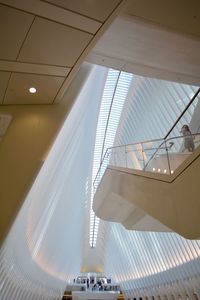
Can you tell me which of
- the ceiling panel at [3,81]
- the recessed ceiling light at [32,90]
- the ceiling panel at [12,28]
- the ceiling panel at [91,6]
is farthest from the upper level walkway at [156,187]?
the ceiling panel at [3,81]

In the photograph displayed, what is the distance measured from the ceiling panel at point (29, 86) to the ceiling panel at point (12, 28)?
24.8 inches

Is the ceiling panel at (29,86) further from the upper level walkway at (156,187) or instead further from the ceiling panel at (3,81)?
the upper level walkway at (156,187)

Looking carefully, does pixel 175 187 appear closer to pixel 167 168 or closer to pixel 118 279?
pixel 167 168

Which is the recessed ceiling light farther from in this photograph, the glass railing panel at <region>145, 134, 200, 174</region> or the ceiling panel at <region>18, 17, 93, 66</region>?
the glass railing panel at <region>145, 134, 200, 174</region>

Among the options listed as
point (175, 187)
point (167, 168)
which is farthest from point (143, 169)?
point (175, 187)

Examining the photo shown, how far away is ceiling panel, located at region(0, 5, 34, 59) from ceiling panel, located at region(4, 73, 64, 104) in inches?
24.8

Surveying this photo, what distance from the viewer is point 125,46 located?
6445mm

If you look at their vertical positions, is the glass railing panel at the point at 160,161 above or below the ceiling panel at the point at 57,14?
below

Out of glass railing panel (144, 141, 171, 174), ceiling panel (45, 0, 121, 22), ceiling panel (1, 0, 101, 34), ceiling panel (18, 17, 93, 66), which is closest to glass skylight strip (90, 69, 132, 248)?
glass railing panel (144, 141, 171, 174)

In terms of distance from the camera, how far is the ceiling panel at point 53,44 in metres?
3.70

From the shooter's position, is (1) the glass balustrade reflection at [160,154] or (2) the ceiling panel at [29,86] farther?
(1) the glass balustrade reflection at [160,154]

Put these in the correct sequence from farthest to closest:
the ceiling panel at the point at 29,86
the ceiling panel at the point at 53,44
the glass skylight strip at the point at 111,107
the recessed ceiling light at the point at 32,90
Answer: the glass skylight strip at the point at 111,107 → the recessed ceiling light at the point at 32,90 → the ceiling panel at the point at 29,86 → the ceiling panel at the point at 53,44

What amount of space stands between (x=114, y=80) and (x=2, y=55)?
15108 mm

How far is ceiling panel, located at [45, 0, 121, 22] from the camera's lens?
11.0 ft
